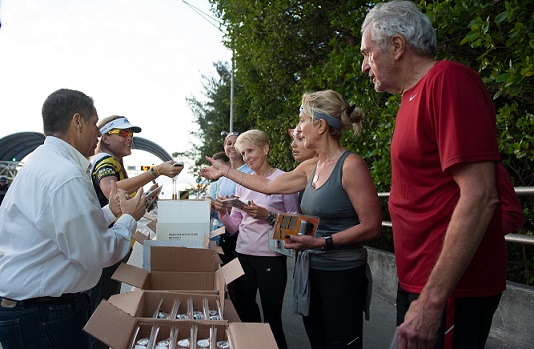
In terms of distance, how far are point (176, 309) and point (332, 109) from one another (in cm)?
157

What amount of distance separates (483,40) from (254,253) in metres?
2.53

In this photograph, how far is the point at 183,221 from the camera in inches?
143

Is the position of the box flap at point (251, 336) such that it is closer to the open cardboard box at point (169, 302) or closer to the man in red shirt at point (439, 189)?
the open cardboard box at point (169, 302)

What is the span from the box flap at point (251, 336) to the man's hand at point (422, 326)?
1.77 feet

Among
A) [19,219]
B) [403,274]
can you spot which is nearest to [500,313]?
[403,274]

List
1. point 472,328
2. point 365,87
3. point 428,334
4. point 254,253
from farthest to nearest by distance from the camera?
point 365,87 < point 254,253 < point 472,328 < point 428,334

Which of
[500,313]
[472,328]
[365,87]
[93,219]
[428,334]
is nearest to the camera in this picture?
[428,334]

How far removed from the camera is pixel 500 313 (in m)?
4.12

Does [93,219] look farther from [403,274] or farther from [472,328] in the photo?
[472,328]

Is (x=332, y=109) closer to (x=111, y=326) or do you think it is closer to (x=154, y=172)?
(x=154, y=172)

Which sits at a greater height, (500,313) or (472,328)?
(472,328)

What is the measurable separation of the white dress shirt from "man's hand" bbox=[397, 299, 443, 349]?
1.41 metres

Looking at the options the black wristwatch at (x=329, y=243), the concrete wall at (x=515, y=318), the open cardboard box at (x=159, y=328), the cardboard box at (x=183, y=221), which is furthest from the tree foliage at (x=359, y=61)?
the open cardboard box at (x=159, y=328)

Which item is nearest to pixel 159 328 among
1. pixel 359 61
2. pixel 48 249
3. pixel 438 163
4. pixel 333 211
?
pixel 48 249
